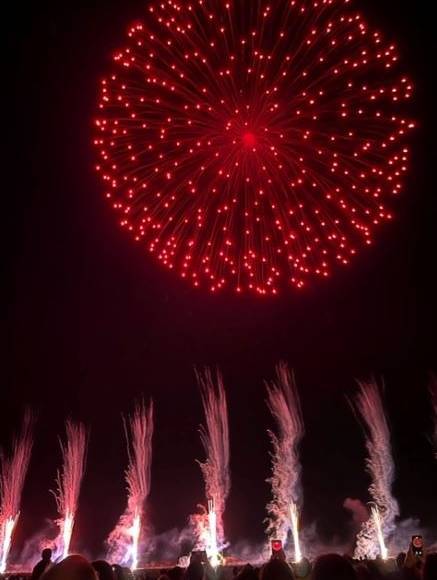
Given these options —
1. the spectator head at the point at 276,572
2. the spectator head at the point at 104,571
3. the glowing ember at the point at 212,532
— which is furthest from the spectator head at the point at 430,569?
the glowing ember at the point at 212,532

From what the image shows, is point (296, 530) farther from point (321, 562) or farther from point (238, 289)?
point (321, 562)

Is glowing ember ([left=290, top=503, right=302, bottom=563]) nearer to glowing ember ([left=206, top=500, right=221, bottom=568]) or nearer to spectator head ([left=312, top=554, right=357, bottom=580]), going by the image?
glowing ember ([left=206, top=500, right=221, bottom=568])

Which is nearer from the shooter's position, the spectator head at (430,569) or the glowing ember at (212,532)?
the spectator head at (430,569)

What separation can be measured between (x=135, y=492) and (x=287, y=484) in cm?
819

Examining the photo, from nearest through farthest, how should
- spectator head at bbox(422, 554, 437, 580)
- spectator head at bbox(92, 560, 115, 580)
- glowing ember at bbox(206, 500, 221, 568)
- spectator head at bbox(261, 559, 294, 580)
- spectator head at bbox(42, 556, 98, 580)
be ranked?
spectator head at bbox(42, 556, 98, 580) < spectator head at bbox(422, 554, 437, 580) < spectator head at bbox(261, 559, 294, 580) < spectator head at bbox(92, 560, 115, 580) < glowing ember at bbox(206, 500, 221, 568)

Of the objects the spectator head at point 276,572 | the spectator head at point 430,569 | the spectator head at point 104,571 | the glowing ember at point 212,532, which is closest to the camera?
the spectator head at point 430,569

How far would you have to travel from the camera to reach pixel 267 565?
4.55 metres

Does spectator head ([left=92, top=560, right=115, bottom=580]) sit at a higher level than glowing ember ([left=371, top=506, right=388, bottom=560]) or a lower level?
lower

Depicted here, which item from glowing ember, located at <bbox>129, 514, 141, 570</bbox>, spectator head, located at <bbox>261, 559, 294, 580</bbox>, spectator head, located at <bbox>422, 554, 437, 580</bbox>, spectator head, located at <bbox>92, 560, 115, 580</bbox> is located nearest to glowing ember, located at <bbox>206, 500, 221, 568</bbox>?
glowing ember, located at <bbox>129, 514, 141, 570</bbox>

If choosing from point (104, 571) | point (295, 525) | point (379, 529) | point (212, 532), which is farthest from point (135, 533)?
point (104, 571)

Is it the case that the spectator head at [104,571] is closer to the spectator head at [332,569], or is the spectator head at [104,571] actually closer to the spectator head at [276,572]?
the spectator head at [276,572]

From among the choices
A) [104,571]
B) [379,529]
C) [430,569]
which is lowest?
[430,569]

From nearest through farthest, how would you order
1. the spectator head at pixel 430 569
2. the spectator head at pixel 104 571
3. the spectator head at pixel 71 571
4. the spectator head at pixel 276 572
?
the spectator head at pixel 71 571
the spectator head at pixel 430 569
the spectator head at pixel 276 572
the spectator head at pixel 104 571

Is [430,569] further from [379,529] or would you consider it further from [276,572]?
[379,529]
